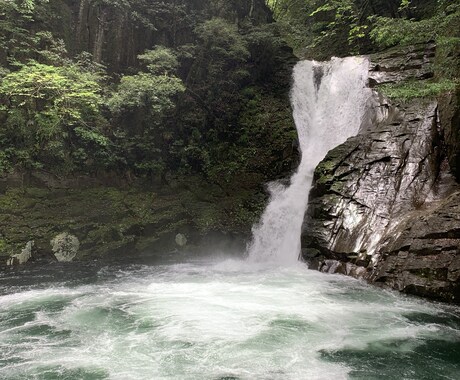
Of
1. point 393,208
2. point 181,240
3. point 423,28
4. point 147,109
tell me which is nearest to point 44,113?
point 147,109

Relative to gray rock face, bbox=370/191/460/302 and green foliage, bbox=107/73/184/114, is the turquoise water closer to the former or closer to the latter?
gray rock face, bbox=370/191/460/302

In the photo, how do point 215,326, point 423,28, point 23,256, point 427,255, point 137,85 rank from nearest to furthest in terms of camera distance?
point 215,326 < point 427,255 < point 23,256 < point 423,28 < point 137,85

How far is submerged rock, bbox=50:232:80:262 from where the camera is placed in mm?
11812

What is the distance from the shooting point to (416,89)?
11.6m

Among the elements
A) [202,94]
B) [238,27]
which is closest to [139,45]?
[202,94]

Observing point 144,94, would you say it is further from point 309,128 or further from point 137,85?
point 309,128

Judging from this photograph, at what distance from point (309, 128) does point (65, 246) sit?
33.5 feet

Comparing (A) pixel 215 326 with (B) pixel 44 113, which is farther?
(B) pixel 44 113

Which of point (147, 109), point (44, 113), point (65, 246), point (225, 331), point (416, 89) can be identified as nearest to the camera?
point (225, 331)

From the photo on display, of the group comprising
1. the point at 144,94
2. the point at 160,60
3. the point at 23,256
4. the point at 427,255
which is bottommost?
the point at 23,256

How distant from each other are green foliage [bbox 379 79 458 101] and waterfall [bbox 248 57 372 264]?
3.24ft

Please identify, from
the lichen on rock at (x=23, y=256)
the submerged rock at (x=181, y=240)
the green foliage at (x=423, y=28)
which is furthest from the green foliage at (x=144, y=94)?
the green foliage at (x=423, y=28)

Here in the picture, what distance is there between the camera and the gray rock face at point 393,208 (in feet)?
25.3

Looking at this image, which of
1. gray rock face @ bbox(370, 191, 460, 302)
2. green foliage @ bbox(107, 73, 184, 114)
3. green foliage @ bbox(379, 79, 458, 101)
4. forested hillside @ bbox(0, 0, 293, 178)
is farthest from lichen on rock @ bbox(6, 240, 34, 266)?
green foliage @ bbox(379, 79, 458, 101)
